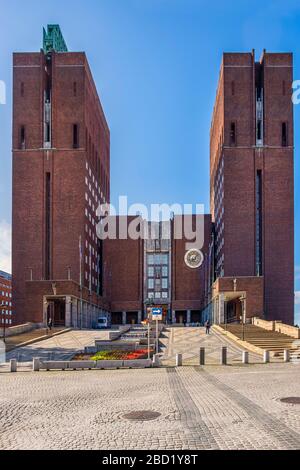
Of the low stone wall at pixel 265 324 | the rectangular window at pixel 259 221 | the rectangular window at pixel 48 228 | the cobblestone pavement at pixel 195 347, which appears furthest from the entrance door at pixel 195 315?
the cobblestone pavement at pixel 195 347

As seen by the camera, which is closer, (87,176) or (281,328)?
(281,328)

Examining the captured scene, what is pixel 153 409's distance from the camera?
43.8ft

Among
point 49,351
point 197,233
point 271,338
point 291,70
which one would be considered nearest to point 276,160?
point 291,70

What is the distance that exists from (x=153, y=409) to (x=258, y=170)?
2624 inches

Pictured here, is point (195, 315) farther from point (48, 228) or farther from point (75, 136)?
point (75, 136)

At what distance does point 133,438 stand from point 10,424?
326 centimetres

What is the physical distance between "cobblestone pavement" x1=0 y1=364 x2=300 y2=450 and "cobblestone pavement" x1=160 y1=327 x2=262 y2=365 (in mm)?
8019

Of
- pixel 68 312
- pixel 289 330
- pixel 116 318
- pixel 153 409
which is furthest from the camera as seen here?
pixel 116 318

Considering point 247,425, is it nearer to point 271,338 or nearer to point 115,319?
point 271,338

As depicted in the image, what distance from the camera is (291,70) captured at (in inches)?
3007

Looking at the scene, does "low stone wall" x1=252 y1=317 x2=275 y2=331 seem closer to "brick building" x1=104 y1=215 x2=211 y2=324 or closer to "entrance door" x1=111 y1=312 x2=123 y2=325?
"brick building" x1=104 y1=215 x2=211 y2=324

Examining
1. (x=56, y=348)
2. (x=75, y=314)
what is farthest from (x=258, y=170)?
(x=56, y=348)

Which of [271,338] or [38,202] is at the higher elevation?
[38,202]

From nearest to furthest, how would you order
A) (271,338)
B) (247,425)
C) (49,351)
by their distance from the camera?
(247,425)
(49,351)
(271,338)
